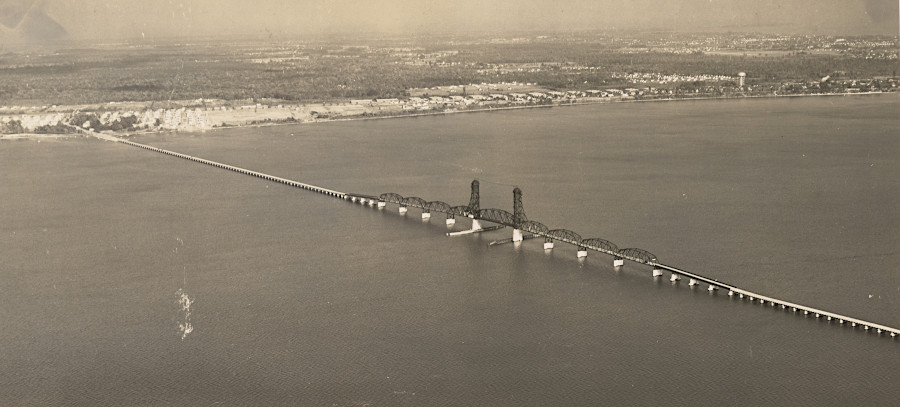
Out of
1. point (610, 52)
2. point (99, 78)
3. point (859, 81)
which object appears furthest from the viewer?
point (610, 52)

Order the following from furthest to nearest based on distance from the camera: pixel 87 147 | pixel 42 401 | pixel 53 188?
pixel 87 147
pixel 53 188
pixel 42 401

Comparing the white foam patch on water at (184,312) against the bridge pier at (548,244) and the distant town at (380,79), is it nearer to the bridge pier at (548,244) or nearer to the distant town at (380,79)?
the bridge pier at (548,244)

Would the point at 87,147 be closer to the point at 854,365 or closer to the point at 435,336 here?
the point at 435,336

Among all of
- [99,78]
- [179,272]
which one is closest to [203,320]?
[179,272]

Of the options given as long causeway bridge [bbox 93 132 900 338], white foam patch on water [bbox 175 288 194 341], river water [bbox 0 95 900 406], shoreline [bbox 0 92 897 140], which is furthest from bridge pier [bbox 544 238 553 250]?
shoreline [bbox 0 92 897 140]

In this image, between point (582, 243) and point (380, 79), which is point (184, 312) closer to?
point (582, 243)

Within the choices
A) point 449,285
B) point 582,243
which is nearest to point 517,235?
point 582,243

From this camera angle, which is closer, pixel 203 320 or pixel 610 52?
pixel 203 320
